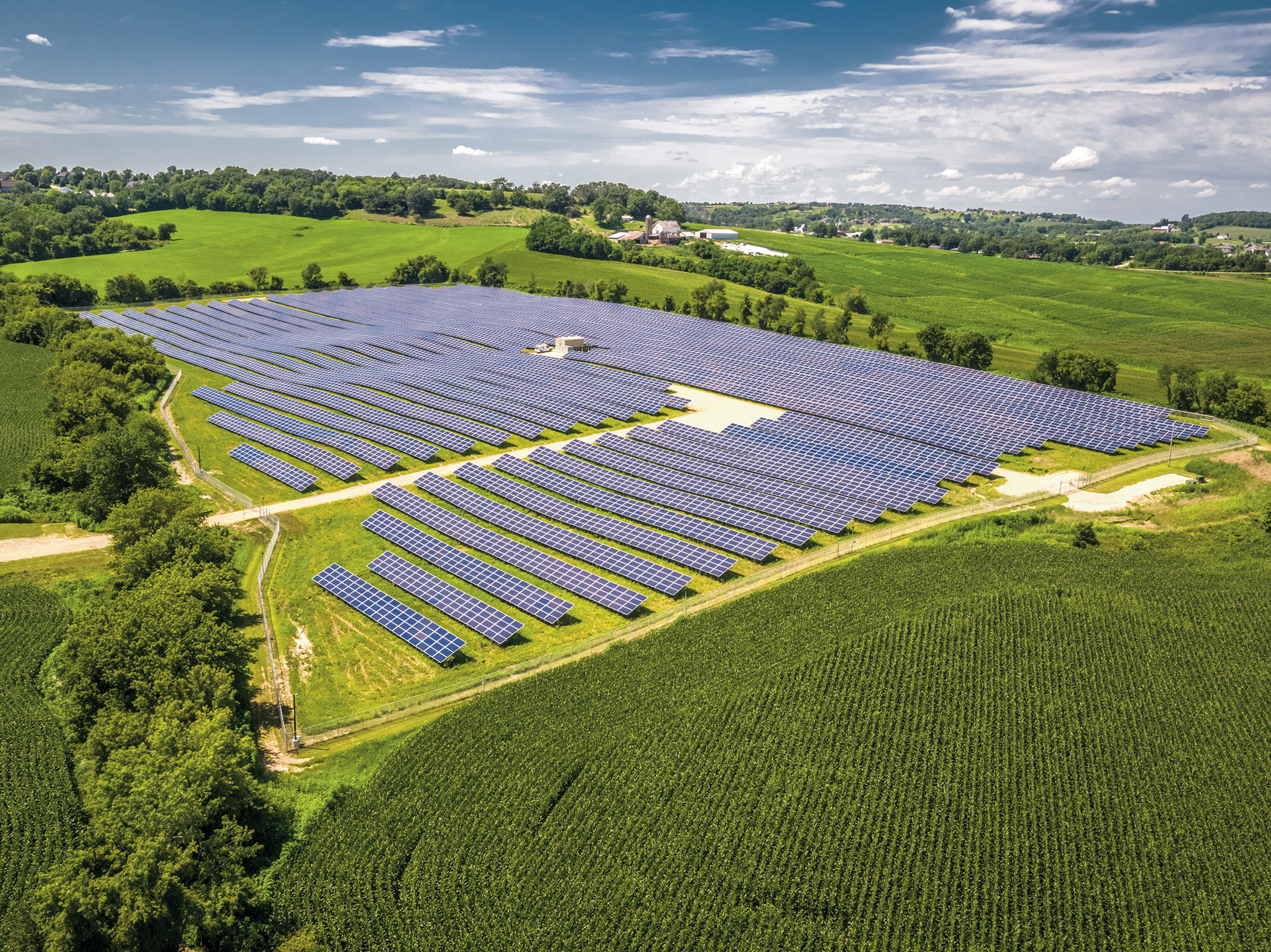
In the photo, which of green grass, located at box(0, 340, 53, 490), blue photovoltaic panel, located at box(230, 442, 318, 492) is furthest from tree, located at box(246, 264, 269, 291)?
blue photovoltaic panel, located at box(230, 442, 318, 492)

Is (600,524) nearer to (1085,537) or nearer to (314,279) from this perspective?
(1085,537)

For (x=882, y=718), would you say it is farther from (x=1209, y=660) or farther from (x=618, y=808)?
(x=1209, y=660)

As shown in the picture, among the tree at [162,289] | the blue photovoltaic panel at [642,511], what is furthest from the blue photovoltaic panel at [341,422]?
the tree at [162,289]

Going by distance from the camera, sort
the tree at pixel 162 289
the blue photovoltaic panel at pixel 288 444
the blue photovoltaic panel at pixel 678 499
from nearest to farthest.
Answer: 1. the blue photovoltaic panel at pixel 678 499
2. the blue photovoltaic panel at pixel 288 444
3. the tree at pixel 162 289

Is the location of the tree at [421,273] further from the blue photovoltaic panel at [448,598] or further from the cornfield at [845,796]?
the cornfield at [845,796]

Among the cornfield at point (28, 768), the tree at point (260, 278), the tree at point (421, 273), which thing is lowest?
the cornfield at point (28, 768)
